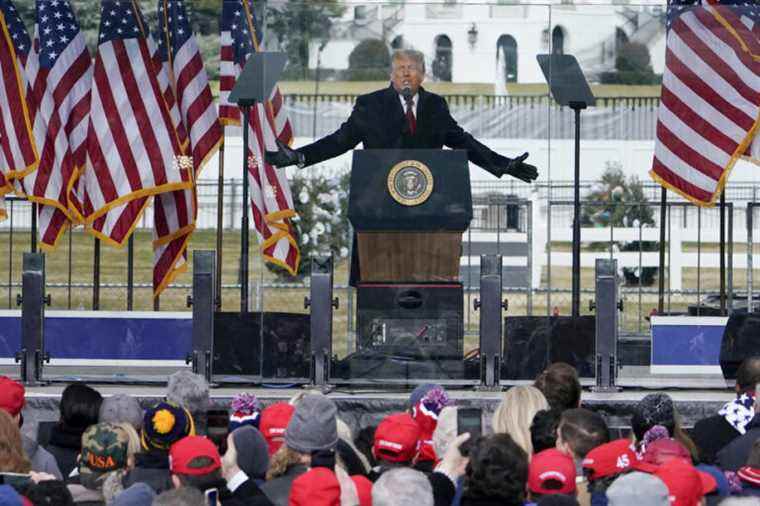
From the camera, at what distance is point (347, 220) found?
1532cm

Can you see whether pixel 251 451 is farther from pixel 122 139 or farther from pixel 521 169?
pixel 122 139

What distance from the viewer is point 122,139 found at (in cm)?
1595

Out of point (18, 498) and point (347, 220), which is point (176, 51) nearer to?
point (347, 220)

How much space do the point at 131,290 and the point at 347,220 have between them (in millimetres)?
1976

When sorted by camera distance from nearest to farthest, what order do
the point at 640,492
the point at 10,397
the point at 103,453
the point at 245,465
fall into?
the point at 640,492, the point at 103,453, the point at 245,465, the point at 10,397

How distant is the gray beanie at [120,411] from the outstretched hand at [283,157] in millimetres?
5041

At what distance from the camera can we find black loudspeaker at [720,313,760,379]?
14.9m

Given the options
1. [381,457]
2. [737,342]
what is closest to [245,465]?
[381,457]

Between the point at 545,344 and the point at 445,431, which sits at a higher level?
the point at 545,344

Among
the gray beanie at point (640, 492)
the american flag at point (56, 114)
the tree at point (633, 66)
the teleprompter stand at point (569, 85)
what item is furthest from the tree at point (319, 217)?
the gray beanie at point (640, 492)

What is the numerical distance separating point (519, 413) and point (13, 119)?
7407 mm

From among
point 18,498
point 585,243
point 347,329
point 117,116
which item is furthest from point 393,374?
point 18,498

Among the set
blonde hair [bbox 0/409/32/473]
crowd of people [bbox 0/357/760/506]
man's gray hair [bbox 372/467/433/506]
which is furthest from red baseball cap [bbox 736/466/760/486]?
blonde hair [bbox 0/409/32/473]

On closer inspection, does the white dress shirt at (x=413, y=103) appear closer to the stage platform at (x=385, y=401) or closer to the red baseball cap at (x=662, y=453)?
the stage platform at (x=385, y=401)
